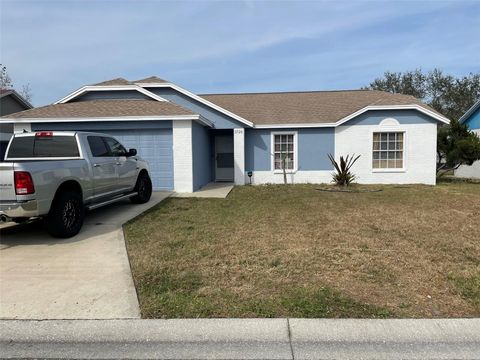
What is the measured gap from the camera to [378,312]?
4.29 m

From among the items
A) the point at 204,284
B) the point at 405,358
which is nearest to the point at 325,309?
the point at 405,358

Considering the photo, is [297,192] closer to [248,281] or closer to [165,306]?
[248,281]

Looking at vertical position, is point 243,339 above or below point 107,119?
below

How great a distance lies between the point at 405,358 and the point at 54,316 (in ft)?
11.7

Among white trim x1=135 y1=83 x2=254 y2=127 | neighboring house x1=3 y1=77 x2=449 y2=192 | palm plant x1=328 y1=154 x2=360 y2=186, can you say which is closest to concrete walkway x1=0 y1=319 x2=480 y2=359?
neighboring house x1=3 y1=77 x2=449 y2=192

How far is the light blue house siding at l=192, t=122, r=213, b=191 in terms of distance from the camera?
14777 millimetres

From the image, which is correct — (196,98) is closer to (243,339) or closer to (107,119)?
(107,119)

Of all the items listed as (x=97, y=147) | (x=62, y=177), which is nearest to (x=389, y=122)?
(x=97, y=147)

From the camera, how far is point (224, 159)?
1939 centimetres

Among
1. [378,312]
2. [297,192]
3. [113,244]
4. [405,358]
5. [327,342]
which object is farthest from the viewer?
[297,192]

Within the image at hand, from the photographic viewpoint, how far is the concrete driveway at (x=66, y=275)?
450cm

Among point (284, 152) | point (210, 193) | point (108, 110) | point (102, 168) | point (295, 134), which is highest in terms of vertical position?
point (108, 110)

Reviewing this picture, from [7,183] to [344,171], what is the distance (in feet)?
41.4

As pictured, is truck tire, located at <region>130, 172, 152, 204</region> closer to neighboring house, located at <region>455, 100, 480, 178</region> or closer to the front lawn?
the front lawn
